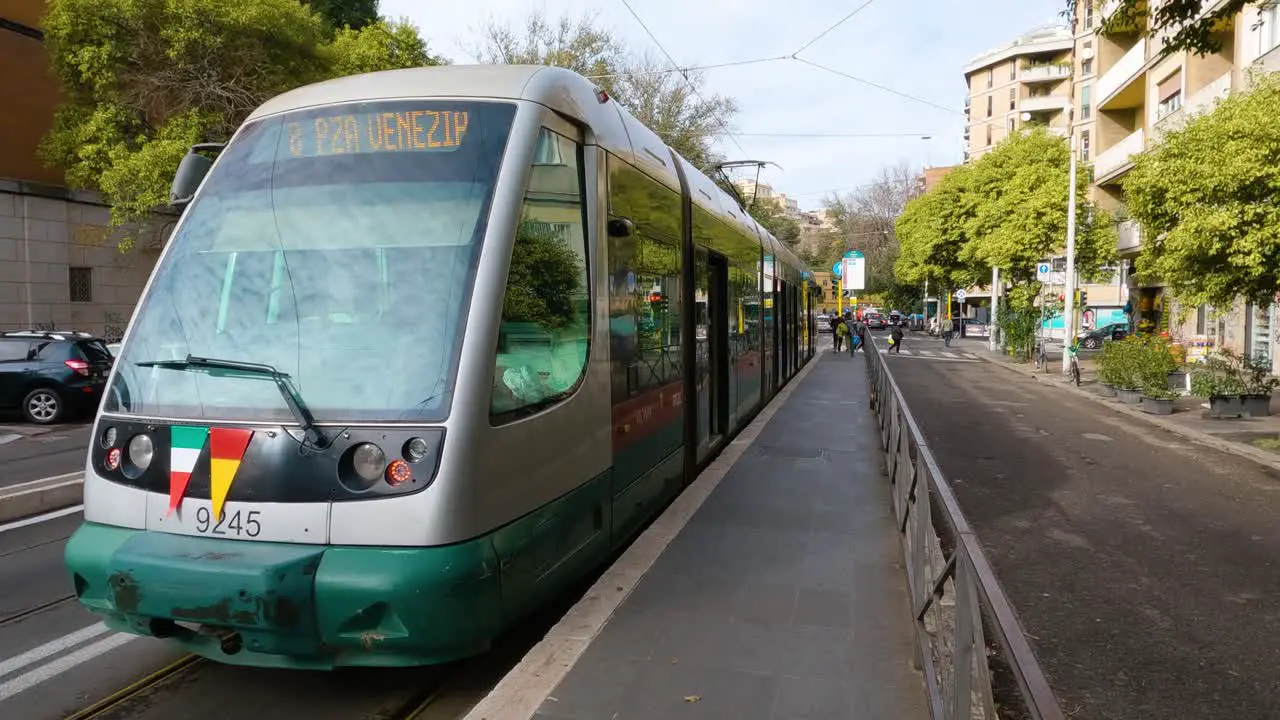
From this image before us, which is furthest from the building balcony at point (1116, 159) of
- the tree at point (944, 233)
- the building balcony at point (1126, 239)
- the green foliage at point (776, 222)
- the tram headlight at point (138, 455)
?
the tram headlight at point (138, 455)

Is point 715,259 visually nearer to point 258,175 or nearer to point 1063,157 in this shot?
point 258,175

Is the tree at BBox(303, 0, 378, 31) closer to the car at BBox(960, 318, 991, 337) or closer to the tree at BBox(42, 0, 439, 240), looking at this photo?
the tree at BBox(42, 0, 439, 240)

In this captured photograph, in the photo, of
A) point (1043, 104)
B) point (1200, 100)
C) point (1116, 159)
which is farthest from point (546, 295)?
point (1043, 104)

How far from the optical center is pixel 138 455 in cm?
402

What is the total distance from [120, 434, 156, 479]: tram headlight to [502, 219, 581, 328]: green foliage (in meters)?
1.68

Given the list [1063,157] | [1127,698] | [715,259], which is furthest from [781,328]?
[1063,157]

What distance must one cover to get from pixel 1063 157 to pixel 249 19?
97.3 feet

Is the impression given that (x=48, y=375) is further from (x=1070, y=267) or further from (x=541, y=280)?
(x=1070, y=267)

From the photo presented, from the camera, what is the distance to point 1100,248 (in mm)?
31641

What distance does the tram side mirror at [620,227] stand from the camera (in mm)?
5332

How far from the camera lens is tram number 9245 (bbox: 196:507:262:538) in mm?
3713

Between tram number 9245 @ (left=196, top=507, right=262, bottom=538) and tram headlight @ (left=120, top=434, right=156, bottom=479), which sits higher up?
tram headlight @ (left=120, top=434, right=156, bottom=479)

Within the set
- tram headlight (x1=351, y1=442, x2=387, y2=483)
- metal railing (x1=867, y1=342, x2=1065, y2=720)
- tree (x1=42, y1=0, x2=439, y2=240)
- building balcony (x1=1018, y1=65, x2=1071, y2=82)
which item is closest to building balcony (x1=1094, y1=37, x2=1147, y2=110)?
tree (x1=42, y1=0, x2=439, y2=240)

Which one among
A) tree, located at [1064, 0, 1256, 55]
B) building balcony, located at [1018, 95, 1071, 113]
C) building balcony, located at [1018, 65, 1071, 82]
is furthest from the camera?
building balcony, located at [1018, 65, 1071, 82]
